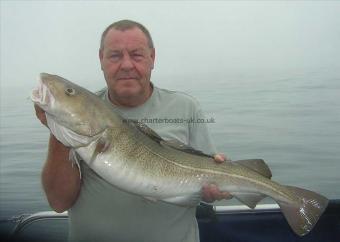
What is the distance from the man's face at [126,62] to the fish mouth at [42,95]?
69 cm

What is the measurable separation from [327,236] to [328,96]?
154 centimetres

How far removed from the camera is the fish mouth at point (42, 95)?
2.04 m

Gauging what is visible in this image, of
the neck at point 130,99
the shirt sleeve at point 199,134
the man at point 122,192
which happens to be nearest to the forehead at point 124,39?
the man at point 122,192

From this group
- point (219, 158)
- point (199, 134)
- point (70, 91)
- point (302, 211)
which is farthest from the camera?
point (199, 134)

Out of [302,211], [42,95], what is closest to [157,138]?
[42,95]

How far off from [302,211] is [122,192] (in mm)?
1157

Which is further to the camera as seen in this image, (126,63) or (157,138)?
(126,63)

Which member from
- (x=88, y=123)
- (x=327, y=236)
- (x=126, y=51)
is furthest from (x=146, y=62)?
(x=327, y=236)

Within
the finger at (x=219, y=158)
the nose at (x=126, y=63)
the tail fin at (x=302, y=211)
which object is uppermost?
the nose at (x=126, y=63)

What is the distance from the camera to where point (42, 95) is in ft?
6.75

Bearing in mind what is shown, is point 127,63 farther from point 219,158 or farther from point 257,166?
point 257,166

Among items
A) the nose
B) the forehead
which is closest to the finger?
the nose

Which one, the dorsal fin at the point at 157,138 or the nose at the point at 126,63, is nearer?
the dorsal fin at the point at 157,138

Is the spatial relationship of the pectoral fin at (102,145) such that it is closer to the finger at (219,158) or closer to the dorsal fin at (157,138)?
the dorsal fin at (157,138)
